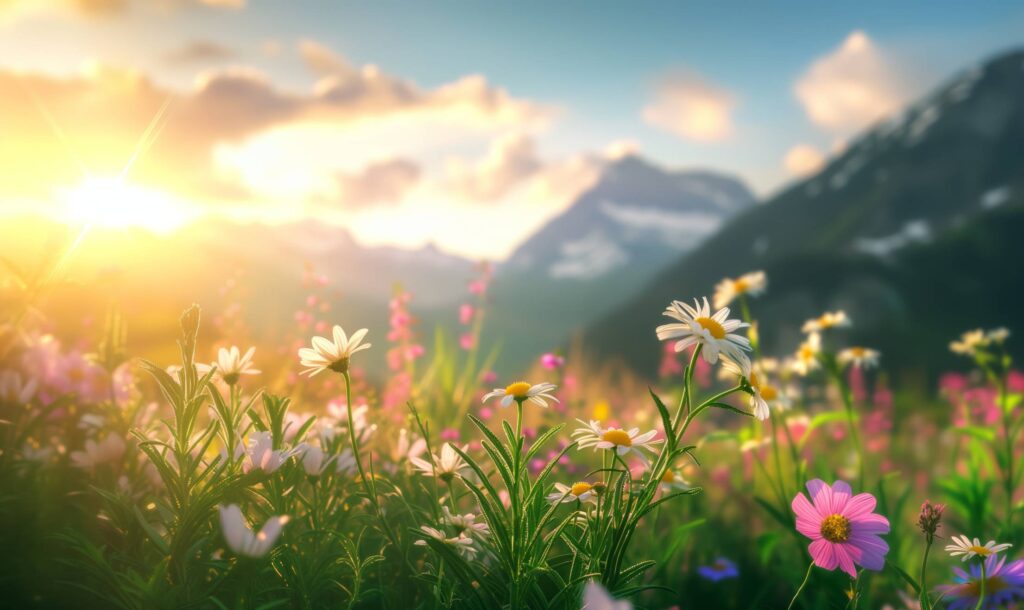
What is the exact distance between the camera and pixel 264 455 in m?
1.46

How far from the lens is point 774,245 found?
97.2m

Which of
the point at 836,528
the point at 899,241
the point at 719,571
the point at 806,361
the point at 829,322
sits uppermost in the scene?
the point at 899,241

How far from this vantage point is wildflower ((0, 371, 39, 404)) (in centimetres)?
227

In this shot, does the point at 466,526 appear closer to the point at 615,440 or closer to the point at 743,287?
the point at 615,440

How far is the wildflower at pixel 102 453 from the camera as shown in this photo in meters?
1.99

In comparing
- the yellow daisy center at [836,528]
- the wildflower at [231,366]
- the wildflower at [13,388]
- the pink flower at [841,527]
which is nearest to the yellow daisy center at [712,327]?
the pink flower at [841,527]

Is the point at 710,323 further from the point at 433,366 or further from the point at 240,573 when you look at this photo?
the point at 433,366

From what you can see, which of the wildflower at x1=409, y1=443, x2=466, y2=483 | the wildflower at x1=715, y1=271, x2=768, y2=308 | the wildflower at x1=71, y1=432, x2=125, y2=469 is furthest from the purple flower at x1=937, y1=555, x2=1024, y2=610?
the wildflower at x1=71, y1=432, x2=125, y2=469

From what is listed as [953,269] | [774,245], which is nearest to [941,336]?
[953,269]

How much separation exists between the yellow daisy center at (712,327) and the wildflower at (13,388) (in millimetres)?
2232

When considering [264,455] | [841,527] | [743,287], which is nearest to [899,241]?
[743,287]

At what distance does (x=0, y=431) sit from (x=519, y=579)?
193 cm

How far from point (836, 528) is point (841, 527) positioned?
0.01 metres

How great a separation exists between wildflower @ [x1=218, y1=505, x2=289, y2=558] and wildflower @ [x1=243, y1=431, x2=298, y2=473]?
28 centimetres
